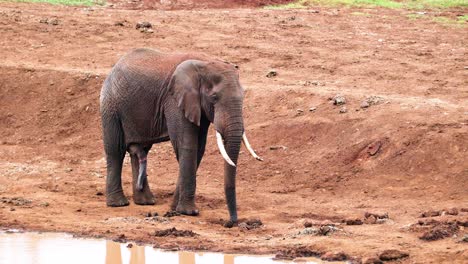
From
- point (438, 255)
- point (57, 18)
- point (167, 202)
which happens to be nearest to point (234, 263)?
point (438, 255)

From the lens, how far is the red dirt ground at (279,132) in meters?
14.2

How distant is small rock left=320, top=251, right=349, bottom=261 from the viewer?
12.5 m

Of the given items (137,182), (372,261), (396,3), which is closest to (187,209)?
(137,182)

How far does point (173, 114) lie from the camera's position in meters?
14.8

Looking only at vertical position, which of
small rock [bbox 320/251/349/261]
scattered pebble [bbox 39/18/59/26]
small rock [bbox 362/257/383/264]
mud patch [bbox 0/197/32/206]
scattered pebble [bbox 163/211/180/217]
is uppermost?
scattered pebble [bbox 39/18/59/26]

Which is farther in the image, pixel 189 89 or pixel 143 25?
pixel 143 25

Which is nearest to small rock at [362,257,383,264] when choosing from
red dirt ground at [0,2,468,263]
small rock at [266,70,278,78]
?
red dirt ground at [0,2,468,263]

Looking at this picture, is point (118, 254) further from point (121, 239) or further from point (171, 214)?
point (171, 214)

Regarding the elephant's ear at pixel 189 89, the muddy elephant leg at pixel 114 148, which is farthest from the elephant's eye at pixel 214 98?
the muddy elephant leg at pixel 114 148

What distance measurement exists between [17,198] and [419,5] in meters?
14.8

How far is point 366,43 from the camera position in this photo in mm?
23000

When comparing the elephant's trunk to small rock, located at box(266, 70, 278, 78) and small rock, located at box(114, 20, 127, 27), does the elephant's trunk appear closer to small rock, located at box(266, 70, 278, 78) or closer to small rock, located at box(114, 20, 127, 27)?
small rock, located at box(266, 70, 278, 78)

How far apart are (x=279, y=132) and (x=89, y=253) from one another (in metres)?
5.53

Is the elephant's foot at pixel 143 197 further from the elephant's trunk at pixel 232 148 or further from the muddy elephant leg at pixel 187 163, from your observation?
the elephant's trunk at pixel 232 148
